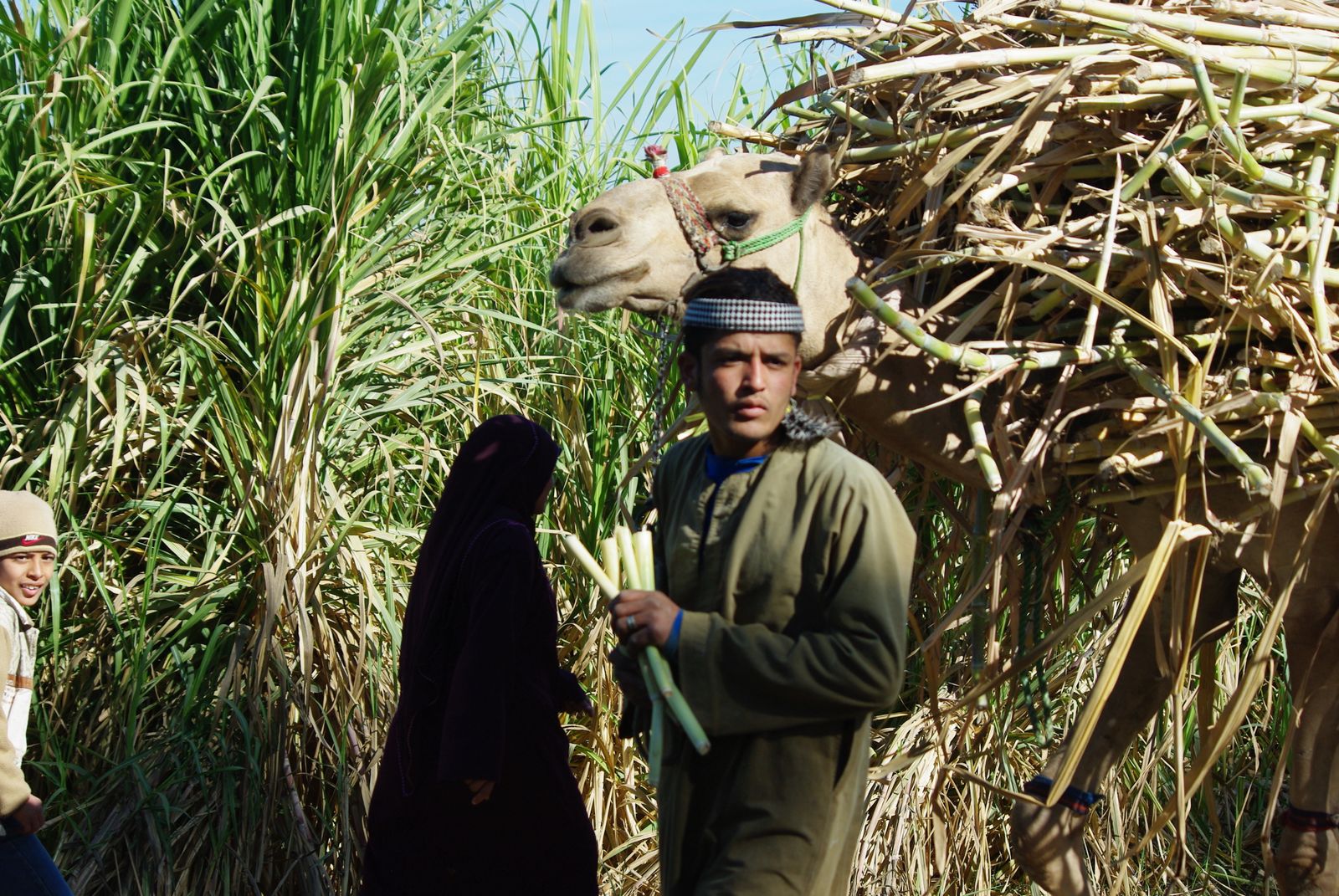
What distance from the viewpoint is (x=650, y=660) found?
7.81 ft

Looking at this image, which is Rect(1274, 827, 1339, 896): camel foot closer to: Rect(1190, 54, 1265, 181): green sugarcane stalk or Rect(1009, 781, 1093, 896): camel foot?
Rect(1009, 781, 1093, 896): camel foot

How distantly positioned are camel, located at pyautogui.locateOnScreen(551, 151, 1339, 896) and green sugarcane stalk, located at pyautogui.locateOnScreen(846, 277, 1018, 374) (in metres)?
0.22

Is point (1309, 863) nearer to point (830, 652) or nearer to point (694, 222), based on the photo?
point (830, 652)

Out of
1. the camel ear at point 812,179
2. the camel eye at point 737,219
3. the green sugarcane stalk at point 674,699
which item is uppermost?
the camel ear at point 812,179

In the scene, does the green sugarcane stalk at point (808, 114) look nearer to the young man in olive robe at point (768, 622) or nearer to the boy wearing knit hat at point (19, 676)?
the young man in olive robe at point (768, 622)

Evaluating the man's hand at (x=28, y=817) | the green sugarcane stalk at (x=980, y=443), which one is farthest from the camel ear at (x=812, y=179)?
the man's hand at (x=28, y=817)

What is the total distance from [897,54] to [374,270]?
2.07 m

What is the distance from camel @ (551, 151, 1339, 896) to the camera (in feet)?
11.1

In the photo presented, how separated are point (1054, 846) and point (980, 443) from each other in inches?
51.6

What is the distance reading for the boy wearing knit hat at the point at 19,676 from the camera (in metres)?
3.30

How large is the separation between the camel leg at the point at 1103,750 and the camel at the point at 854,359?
270 mm

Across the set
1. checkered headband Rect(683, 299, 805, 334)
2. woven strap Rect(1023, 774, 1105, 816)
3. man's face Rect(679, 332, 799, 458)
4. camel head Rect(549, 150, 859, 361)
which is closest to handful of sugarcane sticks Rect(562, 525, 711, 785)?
man's face Rect(679, 332, 799, 458)

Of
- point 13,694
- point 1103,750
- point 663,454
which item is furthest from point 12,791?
point 1103,750

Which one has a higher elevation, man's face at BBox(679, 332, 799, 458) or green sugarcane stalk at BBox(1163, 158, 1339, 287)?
green sugarcane stalk at BBox(1163, 158, 1339, 287)
